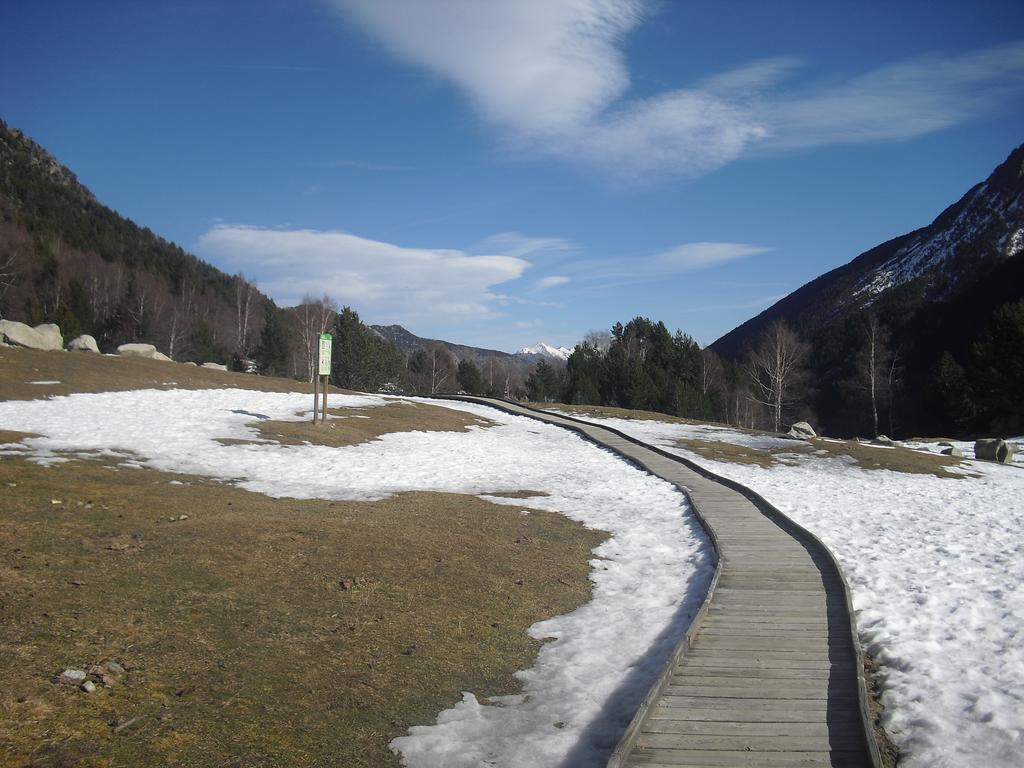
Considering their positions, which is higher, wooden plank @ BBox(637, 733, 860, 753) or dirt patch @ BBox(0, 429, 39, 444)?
dirt patch @ BBox(0, 429, 39, 444)

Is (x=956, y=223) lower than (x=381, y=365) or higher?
higher

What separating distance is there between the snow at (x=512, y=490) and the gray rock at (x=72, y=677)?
2.66 m

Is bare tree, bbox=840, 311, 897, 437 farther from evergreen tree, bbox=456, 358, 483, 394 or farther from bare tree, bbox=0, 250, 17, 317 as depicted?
bare tree, bbox=0, 250, 17, 317

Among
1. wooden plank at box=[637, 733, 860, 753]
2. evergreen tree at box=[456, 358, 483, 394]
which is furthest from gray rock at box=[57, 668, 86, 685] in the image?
evergreen tree at box=[456, 358, 483, 394]

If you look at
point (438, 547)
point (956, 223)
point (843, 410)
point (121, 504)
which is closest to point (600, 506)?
point (438, 547)

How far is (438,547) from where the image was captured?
34.0 ft

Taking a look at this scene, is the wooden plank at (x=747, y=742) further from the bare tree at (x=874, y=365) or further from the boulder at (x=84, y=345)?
the bare tree at (x=874, y=365)

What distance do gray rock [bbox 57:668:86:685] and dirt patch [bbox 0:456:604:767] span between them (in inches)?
2.8

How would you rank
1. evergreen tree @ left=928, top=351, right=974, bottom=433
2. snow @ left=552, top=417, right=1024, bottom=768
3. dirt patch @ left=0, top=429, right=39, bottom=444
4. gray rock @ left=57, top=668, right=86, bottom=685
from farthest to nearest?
1. evergreen tree @ left=928, top=351, right=974, bottom=433
2. dirt patch @ left=0, top=429, right=39, bottom=444
3. snow @ left=552, top=417, right=1024, bottom=768
4. gray rock @ left=57, top=668, right=86, bottom=685

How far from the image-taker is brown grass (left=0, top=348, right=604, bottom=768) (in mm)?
4871

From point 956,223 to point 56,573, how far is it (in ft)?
666

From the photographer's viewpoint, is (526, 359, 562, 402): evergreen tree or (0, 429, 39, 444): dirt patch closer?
(0, 429, 39, 444): dirt patch

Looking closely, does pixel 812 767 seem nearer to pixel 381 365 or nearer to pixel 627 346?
pixel 381 365

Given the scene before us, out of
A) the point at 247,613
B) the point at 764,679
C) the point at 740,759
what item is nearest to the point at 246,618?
the point at 247,613
